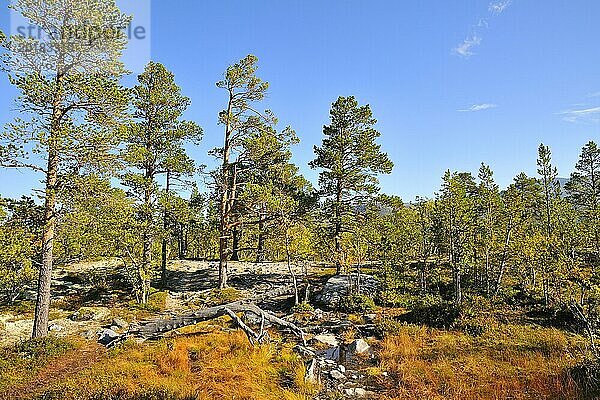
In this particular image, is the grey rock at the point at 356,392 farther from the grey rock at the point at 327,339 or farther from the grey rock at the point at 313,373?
the grey rock at the point at 327,339

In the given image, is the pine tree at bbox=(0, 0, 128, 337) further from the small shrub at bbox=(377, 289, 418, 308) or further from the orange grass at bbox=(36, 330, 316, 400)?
the small shrub at bbox=(377, 289, 418, 308)

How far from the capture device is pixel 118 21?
15398 millimetres

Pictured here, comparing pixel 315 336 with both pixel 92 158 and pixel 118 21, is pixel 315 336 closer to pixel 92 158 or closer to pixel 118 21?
pixel 92 158

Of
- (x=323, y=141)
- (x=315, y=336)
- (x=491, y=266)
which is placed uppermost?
(x=323, y=141)

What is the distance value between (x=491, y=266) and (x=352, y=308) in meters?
13.5

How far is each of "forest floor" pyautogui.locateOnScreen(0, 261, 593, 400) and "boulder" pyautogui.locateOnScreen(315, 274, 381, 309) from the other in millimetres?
2385

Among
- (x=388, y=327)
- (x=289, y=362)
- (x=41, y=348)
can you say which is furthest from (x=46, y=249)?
(x=388, y=327)

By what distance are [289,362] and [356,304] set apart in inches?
424

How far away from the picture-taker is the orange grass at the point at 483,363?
1026cm

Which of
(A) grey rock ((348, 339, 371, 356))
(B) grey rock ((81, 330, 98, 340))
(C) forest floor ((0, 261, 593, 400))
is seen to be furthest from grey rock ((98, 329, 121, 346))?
(A) grey rock ((348, 339, 371, 356))

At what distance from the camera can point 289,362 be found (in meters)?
13.2

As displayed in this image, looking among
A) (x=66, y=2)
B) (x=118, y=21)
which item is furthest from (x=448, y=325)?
(x=66, y=2)

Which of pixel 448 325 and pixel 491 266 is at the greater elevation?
pixel 491 266

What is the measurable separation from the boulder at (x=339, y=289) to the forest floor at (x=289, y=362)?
7.82ft
